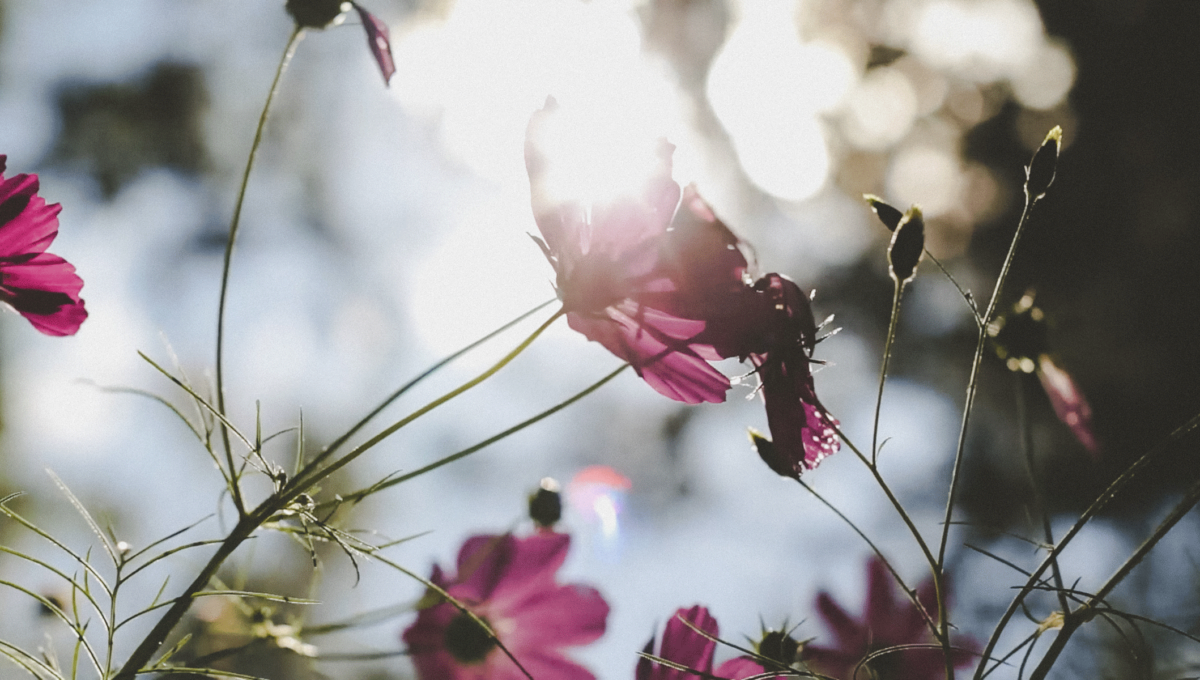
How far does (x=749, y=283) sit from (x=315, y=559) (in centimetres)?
27

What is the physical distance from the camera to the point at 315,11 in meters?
A: 0.49

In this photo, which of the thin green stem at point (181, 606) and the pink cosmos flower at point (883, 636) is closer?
the thin green stem at point (181, 606)

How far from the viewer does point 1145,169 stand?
2.90 metres

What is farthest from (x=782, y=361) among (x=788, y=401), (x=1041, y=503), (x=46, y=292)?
(x=46, y=292)

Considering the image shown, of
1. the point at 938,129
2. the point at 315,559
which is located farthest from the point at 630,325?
the point at 938,129

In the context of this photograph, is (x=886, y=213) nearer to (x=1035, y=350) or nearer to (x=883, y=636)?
(x=1035, y=350)

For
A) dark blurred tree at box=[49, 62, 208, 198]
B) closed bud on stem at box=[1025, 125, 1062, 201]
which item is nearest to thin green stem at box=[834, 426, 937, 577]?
closed bud on stem at box=[1025, 125, 1062, 201]

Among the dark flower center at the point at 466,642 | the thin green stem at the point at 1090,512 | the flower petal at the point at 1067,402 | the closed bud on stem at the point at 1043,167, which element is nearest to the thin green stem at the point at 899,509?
the thin green stem at the point at 1090,512

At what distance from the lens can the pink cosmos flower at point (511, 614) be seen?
61 cm

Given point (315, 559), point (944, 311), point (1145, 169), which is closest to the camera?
point (315, 559)

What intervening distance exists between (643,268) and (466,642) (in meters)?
0.38

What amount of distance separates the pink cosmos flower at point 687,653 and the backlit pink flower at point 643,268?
147 millimetres

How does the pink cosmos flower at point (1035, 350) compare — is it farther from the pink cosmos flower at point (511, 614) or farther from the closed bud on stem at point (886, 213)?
the pink cosmos flower at point (511, 614)

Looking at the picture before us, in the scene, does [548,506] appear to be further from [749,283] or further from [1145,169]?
[1145,169]
